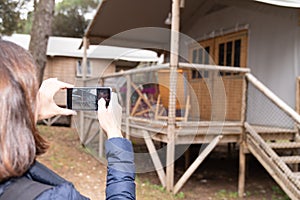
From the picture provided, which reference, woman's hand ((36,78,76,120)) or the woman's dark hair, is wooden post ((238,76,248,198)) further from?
the woman's dark hair

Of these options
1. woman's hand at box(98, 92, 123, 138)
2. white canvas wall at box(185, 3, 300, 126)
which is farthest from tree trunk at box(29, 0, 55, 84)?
woman's hand at box(98, 92, 123, 138)

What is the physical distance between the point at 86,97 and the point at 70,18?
2166 cm

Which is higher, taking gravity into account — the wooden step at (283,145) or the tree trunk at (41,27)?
the tree trunk at (41,27)

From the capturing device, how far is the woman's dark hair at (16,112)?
836 mm

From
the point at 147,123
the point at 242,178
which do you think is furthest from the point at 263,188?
the point at 147,123

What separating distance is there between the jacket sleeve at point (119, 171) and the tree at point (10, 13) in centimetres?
1268

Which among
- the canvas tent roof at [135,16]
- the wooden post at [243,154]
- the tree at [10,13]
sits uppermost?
the tree at [10,13]

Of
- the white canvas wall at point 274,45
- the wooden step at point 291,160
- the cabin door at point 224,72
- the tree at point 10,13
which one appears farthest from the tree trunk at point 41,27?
the tree at point 10,13

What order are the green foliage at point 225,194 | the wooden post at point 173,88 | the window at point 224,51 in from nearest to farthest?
1. the wooden post at point 173,88
2. the green foliage at point 225,194
3. the window at point 224,51

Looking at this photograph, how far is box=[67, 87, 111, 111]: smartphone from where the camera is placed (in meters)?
1.14

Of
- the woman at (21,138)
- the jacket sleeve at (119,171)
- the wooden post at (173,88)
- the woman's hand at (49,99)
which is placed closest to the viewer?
the woman at (21,138)

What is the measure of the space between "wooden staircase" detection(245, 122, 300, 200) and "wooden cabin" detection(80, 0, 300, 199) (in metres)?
0.01

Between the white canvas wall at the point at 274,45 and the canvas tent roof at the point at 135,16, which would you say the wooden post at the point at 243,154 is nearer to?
the white canvas wall at the point at 274,45

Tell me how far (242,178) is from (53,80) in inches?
190
